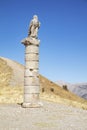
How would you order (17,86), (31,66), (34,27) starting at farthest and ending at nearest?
1. (17,86)
2. (34,27)
3. (31,66)

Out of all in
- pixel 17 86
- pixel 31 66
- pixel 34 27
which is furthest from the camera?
pixel 17 86

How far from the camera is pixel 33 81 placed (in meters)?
27.4

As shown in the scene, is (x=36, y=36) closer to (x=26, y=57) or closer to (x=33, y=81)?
(x=26, y=57)

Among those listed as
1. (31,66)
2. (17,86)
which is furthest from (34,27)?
(17,86)

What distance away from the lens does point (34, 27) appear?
1101 inches

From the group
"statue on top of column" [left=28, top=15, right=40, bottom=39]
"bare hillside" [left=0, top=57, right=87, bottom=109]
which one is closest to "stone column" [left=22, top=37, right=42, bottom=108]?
"statue on top of column" [left=28, top=15, right=40, bottom=39]

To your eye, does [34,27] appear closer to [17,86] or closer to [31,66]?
[31,66]

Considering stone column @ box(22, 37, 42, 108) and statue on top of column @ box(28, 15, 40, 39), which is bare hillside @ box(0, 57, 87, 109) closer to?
stone column @ box(22, 37, 42, 108)

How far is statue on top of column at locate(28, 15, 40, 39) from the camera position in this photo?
27750mm

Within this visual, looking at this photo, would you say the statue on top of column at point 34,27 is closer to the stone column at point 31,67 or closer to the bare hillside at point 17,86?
the stone column at point 31,67

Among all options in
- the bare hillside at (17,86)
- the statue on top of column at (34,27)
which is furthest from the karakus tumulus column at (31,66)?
the bare hillside at (17,86)

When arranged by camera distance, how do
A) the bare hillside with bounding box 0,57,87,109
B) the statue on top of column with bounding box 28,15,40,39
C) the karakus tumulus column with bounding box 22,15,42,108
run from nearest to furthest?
the karakus tumulus column with bounding box 22,15,42,108, the statue on top of column with bounding box 28,15,40,39, the bare hillside with bounding box 0,57,87,109

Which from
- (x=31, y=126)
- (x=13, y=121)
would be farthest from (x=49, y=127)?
(x=13, y=121)

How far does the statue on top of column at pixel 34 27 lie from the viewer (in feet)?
91.0
